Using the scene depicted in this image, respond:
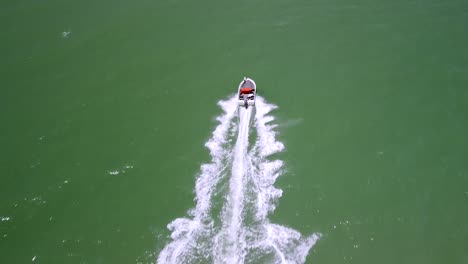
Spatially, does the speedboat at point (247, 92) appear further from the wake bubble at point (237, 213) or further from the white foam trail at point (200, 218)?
the white foam trail at point (200, 218)

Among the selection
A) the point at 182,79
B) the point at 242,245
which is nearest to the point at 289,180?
the point at 242,245

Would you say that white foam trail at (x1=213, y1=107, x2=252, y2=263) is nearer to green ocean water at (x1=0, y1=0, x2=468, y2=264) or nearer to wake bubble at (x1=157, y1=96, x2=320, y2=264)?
wake bubble at (x1=157, y1=96, x2=320, y2=264)

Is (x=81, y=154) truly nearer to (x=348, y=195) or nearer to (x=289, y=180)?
(x=289, y=180)

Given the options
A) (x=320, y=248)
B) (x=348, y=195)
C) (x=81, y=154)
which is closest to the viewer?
(x=320, y=248)

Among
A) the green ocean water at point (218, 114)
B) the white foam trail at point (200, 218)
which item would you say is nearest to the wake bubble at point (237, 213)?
the white foam trail at point (200, 218)

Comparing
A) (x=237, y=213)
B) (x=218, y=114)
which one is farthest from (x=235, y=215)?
(x=218, y=114)

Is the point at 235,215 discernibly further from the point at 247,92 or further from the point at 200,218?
the point at 247,92
